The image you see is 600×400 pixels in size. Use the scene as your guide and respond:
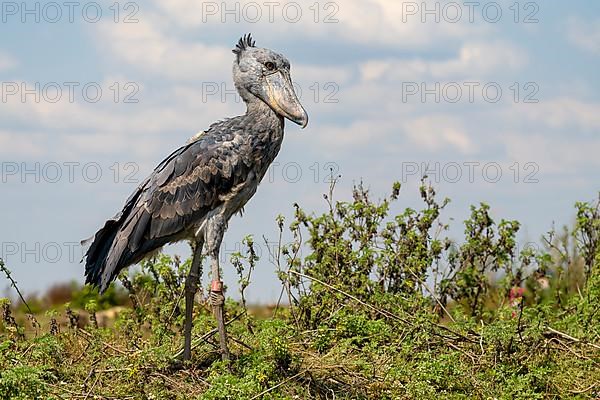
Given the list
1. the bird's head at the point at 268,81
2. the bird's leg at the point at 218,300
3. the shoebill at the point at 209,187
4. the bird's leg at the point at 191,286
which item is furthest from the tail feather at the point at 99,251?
the bird's head at the point at 268,81

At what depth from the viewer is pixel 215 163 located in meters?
7.82

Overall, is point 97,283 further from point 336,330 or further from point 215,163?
point 336,330

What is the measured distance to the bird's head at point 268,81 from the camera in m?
7.97

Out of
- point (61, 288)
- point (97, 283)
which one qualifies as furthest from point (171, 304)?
point (61, 288)

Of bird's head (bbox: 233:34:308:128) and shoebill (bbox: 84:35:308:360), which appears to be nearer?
shoebill (bbox: 84:35:308:360)

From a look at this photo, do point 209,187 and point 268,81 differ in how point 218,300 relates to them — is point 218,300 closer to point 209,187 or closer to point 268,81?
point 209,187

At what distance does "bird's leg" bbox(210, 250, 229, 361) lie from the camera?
304 inches

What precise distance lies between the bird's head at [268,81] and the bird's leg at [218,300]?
126 cm

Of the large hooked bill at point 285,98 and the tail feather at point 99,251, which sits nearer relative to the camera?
the large hooked bill at point 285,98

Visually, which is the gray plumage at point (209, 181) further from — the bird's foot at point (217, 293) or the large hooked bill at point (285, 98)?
the bird's foot at point (217, 293)

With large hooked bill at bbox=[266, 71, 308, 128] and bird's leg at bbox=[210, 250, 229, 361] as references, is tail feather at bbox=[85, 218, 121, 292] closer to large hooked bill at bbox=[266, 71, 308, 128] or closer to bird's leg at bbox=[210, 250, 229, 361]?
bird's leg at bbox=[210, 250, 229, 361]

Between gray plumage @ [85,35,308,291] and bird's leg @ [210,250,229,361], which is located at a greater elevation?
gray plumage @ [85,35,308,291]

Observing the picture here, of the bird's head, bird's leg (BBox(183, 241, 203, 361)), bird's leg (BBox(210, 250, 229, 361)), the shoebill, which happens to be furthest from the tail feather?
the bird's head

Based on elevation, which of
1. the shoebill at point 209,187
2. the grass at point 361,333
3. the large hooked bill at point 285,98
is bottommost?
the grass at point 361,333
